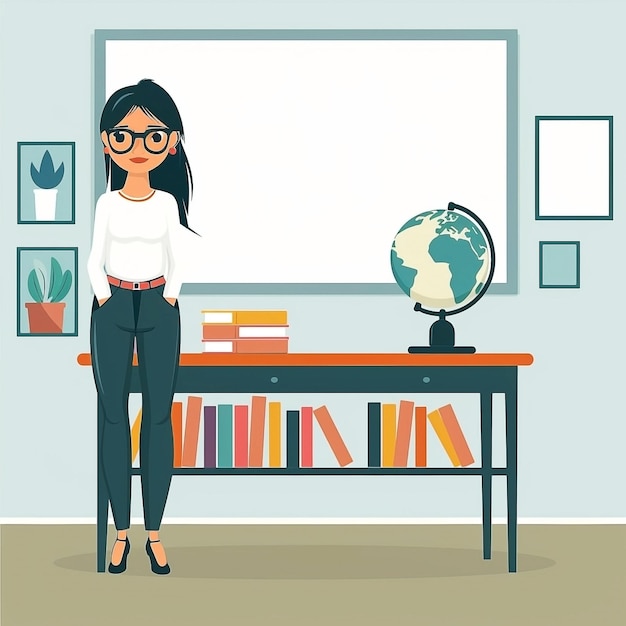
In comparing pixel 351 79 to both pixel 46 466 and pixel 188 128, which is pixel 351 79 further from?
pixel 46 466

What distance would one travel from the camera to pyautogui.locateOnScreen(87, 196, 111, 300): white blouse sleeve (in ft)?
18.9

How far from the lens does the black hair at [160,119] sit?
5938 mm

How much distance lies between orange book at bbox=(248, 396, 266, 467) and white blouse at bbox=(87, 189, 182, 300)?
68 centimetres

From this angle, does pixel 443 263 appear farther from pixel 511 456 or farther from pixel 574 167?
pixel 574 167

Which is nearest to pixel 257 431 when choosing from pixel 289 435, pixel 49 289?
pixel 289 435

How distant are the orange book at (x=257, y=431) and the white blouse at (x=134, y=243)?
2.24 feet

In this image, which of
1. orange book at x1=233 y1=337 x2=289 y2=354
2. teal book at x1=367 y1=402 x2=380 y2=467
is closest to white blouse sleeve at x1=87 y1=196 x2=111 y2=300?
orange book at x1=233 y1=337 x2=289 y2=354

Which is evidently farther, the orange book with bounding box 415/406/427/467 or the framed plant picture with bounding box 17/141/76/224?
the framed plant picture with bounding box 17/141/76/224

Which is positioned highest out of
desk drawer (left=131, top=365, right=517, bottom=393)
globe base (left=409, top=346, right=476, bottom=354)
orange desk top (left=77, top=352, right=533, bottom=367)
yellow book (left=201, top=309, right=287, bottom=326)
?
yellow book (left=201, top=309, right=287, bottom=326)

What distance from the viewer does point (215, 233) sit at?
7121mm

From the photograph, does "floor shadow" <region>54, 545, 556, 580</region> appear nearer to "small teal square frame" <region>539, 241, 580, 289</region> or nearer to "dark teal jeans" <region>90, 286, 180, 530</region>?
"dark teal jeans" <region>90, 286, 180, 530</region>

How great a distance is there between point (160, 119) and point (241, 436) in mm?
1225

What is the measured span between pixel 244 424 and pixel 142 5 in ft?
6.44

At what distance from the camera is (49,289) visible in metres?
7.14
